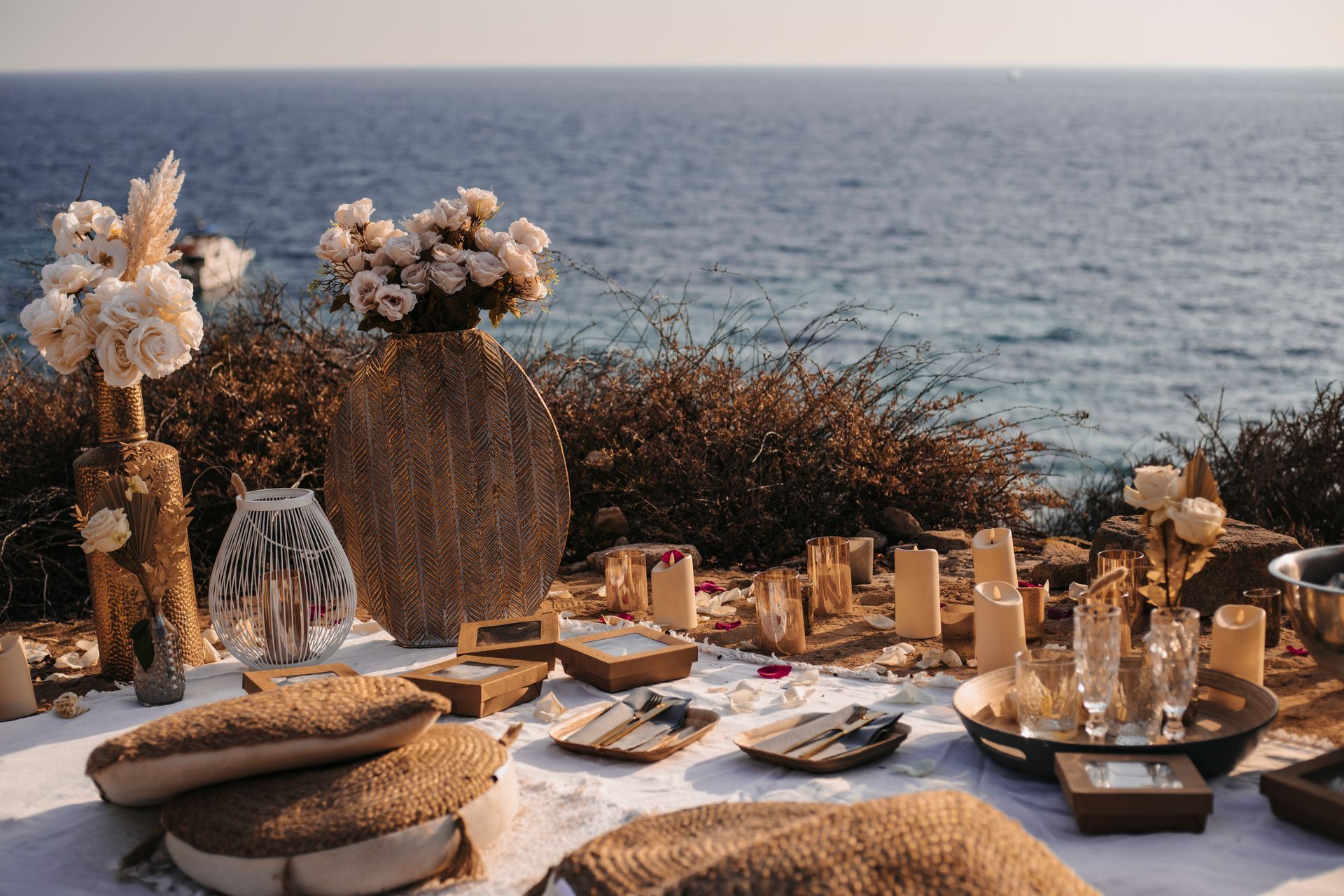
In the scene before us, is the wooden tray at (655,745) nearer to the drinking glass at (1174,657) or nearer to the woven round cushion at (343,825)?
the woven round cushion at (343,825)

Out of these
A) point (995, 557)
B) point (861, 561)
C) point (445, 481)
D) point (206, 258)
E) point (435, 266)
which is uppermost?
point (206, 258)

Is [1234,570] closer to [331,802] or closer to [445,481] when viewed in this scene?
[445,481]

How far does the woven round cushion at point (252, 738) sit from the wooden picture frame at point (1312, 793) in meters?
1.79

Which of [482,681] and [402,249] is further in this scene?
[402,249]

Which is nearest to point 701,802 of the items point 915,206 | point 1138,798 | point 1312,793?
point 1138,798

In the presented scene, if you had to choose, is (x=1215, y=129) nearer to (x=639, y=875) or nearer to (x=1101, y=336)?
(x=1101, y=336)

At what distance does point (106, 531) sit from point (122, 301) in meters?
0.72

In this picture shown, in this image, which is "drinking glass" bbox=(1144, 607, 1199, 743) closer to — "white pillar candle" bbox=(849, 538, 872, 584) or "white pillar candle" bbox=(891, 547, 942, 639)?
"white pillar candle" bbox=(891, 547, 942, 639)

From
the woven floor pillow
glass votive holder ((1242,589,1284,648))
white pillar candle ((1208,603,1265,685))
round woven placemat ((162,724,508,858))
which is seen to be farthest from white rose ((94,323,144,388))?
glass votive holder ((1242,589,1284,648))

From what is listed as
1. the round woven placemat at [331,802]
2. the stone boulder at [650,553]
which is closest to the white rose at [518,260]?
the stone boulder at [650,553]

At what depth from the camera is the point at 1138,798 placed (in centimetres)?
229

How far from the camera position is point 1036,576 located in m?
4.41

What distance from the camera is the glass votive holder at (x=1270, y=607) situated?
11.4 feet

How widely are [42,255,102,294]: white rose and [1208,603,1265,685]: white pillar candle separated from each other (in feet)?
11.3
